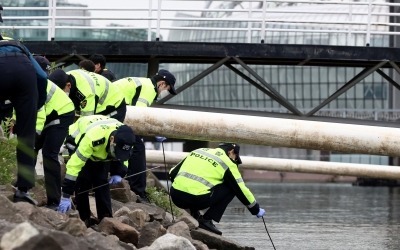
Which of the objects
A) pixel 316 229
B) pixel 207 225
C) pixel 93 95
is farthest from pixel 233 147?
pixel 316 229

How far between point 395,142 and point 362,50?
12.1 metres

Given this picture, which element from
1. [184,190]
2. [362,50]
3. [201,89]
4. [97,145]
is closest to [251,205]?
[184,190]

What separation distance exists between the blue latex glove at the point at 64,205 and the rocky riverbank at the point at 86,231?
0.57 ft

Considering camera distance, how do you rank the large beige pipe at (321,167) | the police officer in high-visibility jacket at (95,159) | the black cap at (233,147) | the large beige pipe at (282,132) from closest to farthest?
the large beige pipe at (282,132), the police officer in high-visibility jacket at (95,159), the black cap at (233,147), the large beige pipe at (321,167)

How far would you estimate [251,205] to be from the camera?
12.6 meters

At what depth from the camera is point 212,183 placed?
12523 mm

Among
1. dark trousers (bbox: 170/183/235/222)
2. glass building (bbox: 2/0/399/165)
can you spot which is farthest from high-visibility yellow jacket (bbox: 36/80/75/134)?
glass building (bbox: 2/0/399/165)

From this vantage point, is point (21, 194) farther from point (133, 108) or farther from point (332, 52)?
point (332, 52)

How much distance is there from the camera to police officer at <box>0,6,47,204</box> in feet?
27.4

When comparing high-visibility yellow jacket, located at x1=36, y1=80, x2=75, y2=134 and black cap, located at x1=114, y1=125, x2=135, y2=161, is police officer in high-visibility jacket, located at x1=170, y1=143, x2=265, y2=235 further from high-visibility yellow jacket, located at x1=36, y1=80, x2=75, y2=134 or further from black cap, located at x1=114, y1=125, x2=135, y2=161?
black cap, located at x1=114, y1=125, x2=135, y2=161

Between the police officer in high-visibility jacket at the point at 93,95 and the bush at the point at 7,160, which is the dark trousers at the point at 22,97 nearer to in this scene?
the bush at the point at 7,160

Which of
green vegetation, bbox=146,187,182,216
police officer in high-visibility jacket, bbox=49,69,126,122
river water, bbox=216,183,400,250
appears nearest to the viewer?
police officer in high-visibility jacket, bbox=49,69,126,122

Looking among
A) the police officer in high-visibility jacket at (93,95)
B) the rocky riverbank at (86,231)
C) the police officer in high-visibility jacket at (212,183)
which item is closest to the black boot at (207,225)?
the police officer in high-visibility jacket at (212,183)

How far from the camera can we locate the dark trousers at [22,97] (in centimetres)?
835
